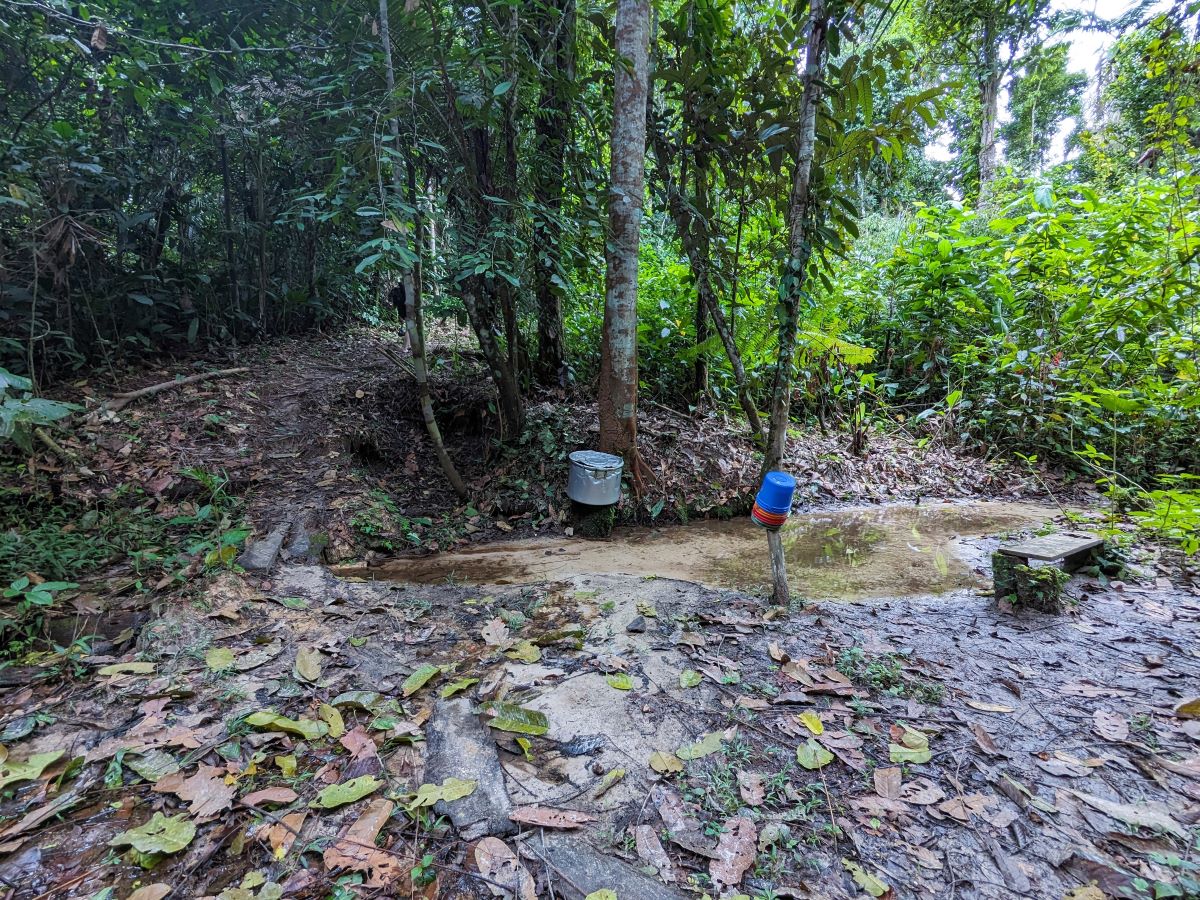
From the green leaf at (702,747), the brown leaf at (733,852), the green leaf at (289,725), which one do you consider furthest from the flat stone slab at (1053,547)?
the green leaf at (289,725)

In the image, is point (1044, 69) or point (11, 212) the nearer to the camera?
point (11, 212)

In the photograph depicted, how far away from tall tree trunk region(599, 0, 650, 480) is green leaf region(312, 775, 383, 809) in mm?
3615

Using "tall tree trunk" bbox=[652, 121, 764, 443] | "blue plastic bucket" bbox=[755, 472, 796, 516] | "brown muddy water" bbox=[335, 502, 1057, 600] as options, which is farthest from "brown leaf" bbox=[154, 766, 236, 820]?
"tall tree trunk" bbox=[652, 121, 764, 443]

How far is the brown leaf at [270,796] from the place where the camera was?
1759 millimetres

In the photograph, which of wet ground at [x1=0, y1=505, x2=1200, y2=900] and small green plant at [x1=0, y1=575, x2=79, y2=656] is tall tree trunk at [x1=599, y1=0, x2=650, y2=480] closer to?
wet ground at [x1=0, y1=505, x2=1200, y2=900]

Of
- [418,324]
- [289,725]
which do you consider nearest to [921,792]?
[289,725]

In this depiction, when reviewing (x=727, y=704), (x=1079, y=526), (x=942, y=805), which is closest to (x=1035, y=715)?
(x=942, y=805)

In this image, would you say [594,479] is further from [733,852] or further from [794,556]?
[733,852]

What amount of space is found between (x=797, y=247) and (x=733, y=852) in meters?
3.07

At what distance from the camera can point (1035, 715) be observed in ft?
7.43

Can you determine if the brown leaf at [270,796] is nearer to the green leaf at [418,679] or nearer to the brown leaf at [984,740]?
the green leaf at [418,679]

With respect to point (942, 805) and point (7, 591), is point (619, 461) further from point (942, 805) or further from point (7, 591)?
point (7, 591)

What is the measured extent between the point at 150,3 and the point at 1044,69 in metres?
13.0

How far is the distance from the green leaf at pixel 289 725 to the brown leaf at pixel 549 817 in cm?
87
